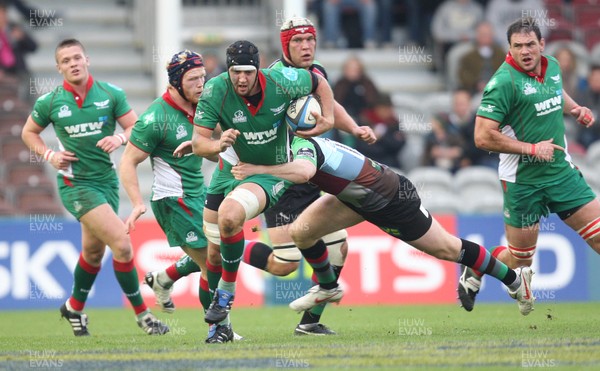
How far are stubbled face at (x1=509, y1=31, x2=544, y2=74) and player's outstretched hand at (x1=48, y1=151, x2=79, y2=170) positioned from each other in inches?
168

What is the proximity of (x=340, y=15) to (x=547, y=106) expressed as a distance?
1086cm

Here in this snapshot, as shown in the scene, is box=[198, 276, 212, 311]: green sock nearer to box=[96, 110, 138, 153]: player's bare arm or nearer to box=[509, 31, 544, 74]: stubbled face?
box=[96, 110, 138, 153]: player's bare arm

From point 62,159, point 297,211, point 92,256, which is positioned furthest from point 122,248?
point 297,211

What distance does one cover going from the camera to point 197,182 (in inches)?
426

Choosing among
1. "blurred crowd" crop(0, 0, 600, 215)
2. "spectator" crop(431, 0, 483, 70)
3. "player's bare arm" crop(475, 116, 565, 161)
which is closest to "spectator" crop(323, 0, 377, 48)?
"blurred crowd" crop(0, 0, 600, 215)

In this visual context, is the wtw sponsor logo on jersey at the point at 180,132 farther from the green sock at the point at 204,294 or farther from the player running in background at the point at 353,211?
the green sock at the point at 204,294

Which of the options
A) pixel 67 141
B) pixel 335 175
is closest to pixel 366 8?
pixel 67 141

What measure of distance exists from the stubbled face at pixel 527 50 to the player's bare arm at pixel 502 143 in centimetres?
60

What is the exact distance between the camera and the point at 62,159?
436 inches

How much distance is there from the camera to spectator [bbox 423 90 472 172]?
1775 centimetres

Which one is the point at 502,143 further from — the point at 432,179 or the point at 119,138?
the point at 432,179

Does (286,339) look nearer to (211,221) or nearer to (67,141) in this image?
(211,221)

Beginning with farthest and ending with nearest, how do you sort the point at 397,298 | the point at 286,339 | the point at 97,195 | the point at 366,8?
the point at 366,8, the point at 397,298, the point at 97,195, the point at 286,339

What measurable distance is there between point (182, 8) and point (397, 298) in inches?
301
